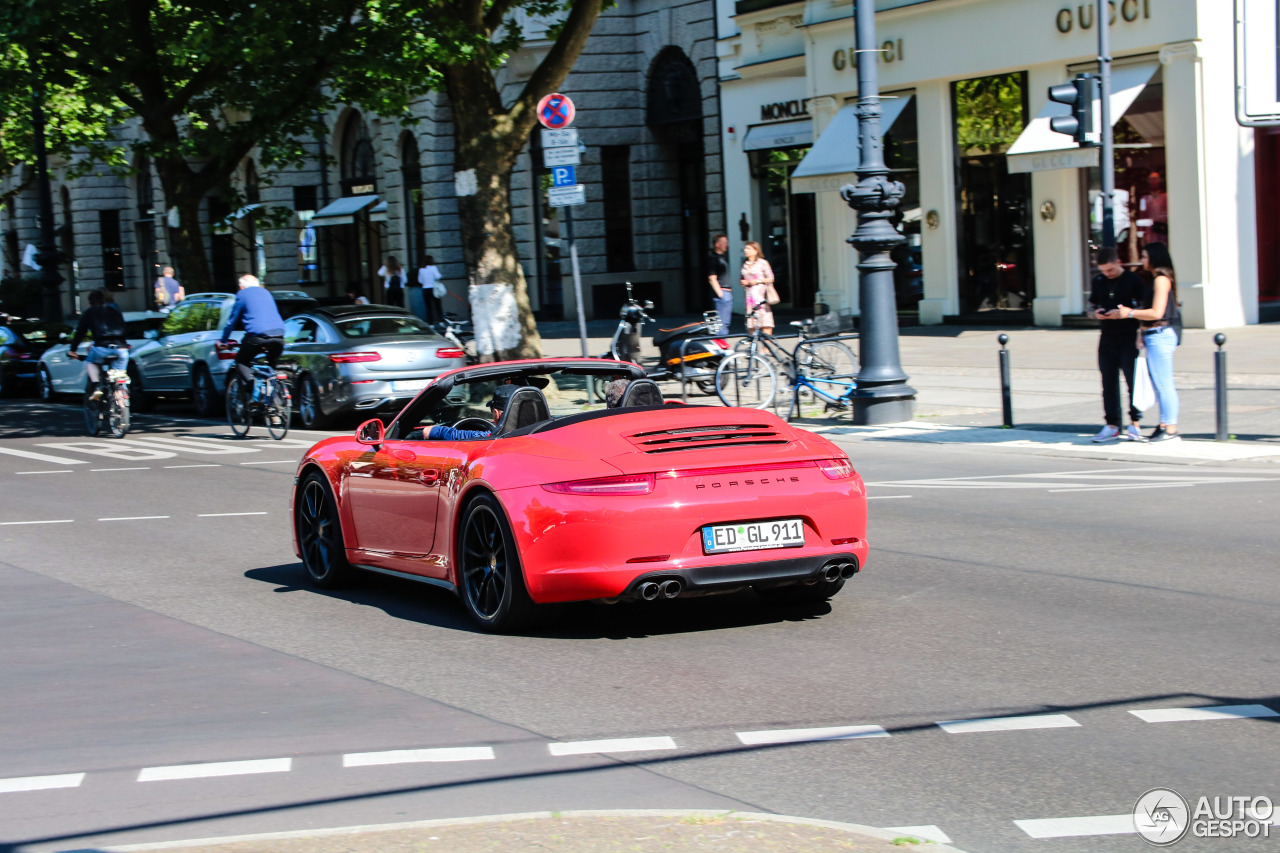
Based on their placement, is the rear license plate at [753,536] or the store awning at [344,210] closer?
the rear license plate at [753,536]

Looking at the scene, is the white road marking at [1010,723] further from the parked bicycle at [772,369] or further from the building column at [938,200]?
the building column at [938,200]

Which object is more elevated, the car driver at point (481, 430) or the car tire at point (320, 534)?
the car driver at point (481, 430)

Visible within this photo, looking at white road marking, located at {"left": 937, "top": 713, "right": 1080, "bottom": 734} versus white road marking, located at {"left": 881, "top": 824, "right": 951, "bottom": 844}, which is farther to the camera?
white road marking, located at {"left": 937, "top": 713, "right": 1080, "bottom": 734}

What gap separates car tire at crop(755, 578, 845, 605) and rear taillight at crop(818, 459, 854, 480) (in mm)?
724

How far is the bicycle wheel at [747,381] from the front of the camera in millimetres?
17500

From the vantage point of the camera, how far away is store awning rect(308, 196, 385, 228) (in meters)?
43.0

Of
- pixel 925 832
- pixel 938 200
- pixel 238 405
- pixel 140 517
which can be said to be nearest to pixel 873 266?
pixel 238 405

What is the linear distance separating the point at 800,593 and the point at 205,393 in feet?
50.4

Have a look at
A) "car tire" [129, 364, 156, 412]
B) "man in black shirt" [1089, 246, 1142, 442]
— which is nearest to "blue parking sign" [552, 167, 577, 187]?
"man in black shirt" [1089, 246, 1142, 442]

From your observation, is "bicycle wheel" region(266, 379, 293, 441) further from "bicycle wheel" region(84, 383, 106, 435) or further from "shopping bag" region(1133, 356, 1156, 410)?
"shopping bag" region(1133, 356, 1156, 410)

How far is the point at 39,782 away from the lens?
522 cm

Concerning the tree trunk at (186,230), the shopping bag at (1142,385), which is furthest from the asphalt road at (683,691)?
the tree trunk at (186,230)

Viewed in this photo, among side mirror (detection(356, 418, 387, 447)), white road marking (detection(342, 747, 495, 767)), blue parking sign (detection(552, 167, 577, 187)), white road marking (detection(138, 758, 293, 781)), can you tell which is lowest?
white road marking (detection(342, 747, 495, 767))

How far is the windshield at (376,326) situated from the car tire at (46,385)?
9.41 meters
